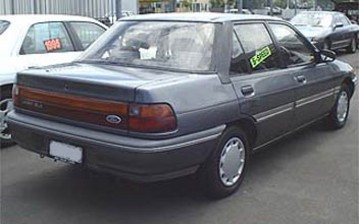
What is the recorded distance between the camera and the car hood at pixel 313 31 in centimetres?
1563

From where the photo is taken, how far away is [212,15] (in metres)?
4.91

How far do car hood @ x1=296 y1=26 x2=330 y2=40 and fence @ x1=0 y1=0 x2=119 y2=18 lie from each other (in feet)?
19.0

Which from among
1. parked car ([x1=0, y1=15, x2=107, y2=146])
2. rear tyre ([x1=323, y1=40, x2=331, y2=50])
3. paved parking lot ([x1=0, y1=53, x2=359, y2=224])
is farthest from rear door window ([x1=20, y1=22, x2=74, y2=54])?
rear tyre ([x1=323, y1=40, x2=331, y2=50])

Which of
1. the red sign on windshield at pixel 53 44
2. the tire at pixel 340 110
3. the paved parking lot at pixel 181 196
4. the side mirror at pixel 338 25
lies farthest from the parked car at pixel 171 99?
the side mirror at pixel 338 25

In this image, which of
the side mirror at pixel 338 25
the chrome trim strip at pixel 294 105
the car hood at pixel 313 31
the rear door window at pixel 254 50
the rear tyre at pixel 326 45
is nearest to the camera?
the rear door window at pixel 254 50

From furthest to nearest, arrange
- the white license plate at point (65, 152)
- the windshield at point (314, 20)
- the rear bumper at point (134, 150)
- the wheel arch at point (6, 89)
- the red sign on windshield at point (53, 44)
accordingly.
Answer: the windshield at point (314, 20) < the red sign on windshield at point (53, 44) < the wheel arch at point (6, 89) < the white license plate at point (65, 152) < the rear bumper at point (134, 150)

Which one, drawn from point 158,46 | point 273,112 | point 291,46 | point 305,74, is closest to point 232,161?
point 273,112

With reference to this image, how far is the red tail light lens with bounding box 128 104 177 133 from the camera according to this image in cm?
372

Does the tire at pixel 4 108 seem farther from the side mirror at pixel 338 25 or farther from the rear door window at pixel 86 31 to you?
the side mirror at pixel 338 25

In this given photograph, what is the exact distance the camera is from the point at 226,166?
4.42 m

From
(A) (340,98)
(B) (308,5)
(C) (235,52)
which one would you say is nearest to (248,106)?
(C) (235,52)

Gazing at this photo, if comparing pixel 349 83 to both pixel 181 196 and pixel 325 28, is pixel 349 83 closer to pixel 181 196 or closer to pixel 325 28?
pixel 181 196

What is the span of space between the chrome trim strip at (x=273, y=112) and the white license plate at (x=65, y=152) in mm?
1609

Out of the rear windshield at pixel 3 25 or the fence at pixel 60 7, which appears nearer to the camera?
the rear windshield at pixel 3 25
